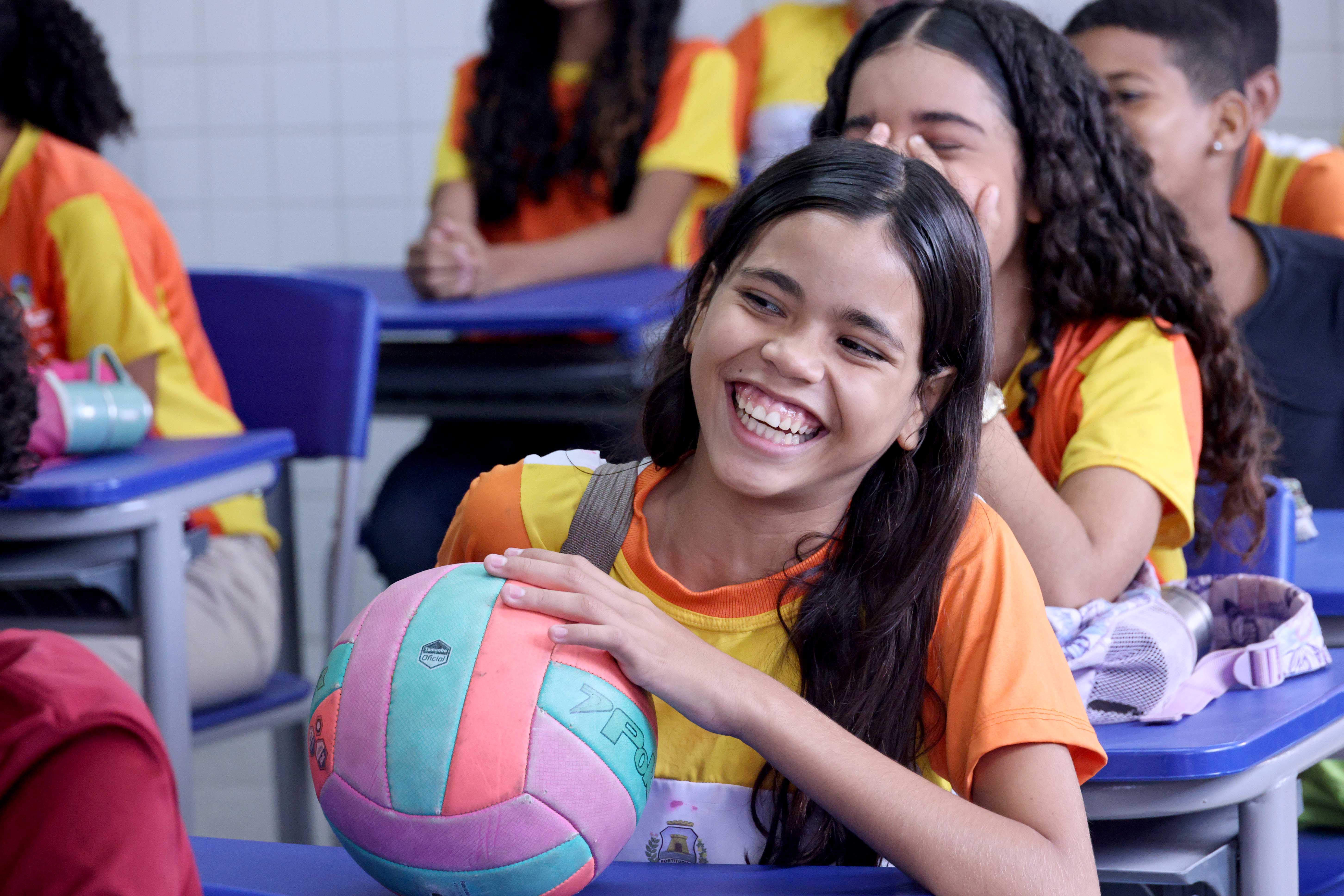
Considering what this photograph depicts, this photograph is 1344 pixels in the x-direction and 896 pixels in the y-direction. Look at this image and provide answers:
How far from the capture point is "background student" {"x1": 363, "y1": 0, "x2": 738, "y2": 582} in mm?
3283

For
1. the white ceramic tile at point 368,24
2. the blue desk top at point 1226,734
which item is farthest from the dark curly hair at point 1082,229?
the white ceramic tile at point 368,24

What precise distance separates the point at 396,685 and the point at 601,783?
154 mm

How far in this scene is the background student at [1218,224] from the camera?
7.35ft

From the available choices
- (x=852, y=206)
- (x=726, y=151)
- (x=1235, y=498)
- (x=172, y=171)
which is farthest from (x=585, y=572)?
(x=172, y=171)

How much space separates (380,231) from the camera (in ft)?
16.4

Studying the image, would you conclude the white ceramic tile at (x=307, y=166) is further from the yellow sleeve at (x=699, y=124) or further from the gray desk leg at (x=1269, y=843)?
the gray desk leg at (x=1269, y=843)

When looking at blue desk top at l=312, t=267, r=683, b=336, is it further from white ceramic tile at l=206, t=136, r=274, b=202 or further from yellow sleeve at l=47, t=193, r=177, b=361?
white ceramic tile at l=206, t=136, r=274, b=202

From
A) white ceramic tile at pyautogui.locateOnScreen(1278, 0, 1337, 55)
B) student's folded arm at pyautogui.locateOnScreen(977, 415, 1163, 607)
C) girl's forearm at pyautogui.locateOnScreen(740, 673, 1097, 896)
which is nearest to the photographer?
girl's forearm at pyautogui.locateOnScreen(740, 673, 1097, 896)

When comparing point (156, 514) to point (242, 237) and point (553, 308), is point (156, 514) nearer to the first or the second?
point (553, 308)

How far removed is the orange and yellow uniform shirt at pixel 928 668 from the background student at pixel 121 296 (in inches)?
42.2

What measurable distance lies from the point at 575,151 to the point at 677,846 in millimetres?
2494

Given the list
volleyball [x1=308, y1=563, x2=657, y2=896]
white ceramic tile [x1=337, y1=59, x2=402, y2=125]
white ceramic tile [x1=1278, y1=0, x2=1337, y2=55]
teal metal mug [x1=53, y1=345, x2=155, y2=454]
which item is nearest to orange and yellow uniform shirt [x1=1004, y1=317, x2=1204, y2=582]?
volleyball [x1=308, y1=563, x2=657, y2=896]

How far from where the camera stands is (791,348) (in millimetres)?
1180

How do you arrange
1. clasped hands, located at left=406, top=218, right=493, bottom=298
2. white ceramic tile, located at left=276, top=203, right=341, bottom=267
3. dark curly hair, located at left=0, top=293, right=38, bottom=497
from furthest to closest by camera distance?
white ceramic tile, located at left=276, top=203, right=341, bottom=267 < clasped hands, located at left=406, top=218, right=493, bottom=298 < dark curly hair, located at left=0, top=293, right=38, bottom=497
